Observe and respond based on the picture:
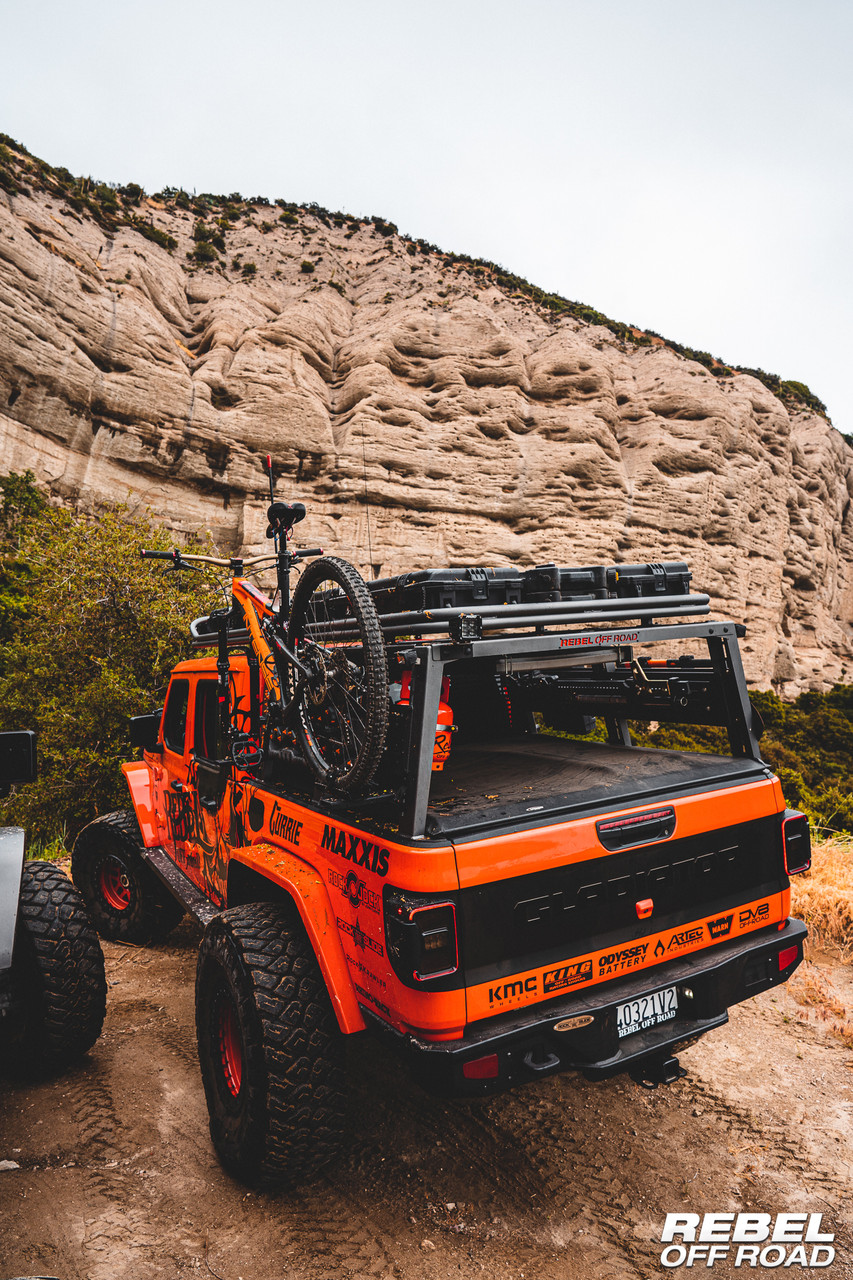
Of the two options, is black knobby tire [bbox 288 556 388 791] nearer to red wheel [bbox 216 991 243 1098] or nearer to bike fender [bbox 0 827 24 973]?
red wheel [bbox 216 991 243 1098]

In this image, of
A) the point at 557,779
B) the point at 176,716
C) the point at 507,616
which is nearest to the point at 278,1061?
the point at 557,779

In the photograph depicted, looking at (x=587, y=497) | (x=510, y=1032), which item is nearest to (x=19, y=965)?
(x=510, y=1032)

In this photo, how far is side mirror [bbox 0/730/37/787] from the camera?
2.68 m

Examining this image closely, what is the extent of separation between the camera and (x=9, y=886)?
262cm

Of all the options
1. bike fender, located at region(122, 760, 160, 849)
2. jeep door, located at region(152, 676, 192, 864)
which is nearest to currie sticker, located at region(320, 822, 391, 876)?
jeep door, located at region(152, 676, 192, 864)

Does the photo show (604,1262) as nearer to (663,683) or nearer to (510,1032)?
(510,1032)

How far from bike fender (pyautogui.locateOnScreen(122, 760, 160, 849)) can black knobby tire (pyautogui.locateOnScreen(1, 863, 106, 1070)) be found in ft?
4.62

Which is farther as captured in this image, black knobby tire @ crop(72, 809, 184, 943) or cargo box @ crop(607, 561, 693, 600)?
black knobby tire @ crop(72, 809, 184, 943)

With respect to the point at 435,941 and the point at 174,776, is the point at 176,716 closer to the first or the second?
the point at 174,776

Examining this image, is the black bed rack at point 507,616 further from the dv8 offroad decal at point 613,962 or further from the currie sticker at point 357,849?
the dv8 offroad decal at point 613,962

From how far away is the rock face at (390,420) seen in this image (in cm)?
1789

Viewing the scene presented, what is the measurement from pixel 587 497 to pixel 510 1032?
21337 millimetres

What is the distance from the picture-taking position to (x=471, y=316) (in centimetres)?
2431

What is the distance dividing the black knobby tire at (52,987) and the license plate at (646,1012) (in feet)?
8.66
